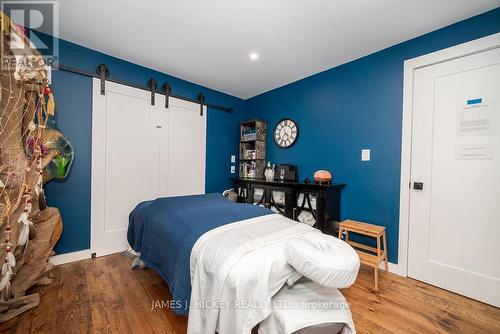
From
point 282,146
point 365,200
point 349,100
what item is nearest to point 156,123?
point 282,146

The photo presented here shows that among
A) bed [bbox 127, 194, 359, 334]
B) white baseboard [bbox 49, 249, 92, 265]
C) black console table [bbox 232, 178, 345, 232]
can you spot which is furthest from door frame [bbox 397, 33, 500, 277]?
white baseboard [bbox 49, 249, 92, 265]

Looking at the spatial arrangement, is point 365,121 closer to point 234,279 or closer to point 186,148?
point 234,279

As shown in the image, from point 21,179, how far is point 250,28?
87.8 inches

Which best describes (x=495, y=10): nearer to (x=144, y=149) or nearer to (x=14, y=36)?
(x=14, y=36)

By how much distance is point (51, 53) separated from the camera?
7.00ft

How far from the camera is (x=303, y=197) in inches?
101

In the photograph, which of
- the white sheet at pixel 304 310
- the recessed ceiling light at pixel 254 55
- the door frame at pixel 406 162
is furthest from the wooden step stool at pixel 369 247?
the recessed ceiling light at pixel 254 55

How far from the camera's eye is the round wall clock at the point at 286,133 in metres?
3.15

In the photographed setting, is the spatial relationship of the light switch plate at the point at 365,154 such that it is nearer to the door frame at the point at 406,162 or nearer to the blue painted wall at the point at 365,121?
the blue painted wall at the point at 365,121

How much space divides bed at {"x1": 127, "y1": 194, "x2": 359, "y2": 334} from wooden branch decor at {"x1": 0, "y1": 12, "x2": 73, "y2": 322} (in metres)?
0.82

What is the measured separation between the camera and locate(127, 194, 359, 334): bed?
3.23 feet

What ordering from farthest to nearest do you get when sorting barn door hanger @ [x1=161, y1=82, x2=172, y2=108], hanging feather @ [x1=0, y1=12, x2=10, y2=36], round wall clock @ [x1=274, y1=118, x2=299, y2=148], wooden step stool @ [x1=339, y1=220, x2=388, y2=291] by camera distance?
round wall clock @ [x1=274, y1=118, x2=299, y2=148] → barn door hanger @ [x1=161, y1=82, x2=172, y2=108] → wooden step stool @ [x1=339, y1=220, x2=388, y2=291] → hanging feather @ [x1=0, y1=12, x2=10, y2=36]

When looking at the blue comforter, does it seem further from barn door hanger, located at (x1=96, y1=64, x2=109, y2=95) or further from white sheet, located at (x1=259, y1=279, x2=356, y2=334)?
barn door hanger, located at (x1=96, y1=64, x2=109, y2=95)

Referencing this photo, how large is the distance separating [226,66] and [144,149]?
1.55m
